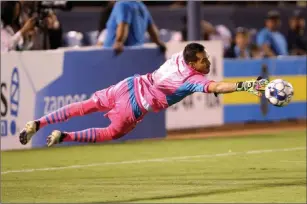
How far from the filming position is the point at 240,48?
2062cm

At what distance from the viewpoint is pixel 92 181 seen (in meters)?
12.5

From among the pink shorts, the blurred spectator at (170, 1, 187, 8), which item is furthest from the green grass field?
the blurred spectator at (170, 1, 187, 8)

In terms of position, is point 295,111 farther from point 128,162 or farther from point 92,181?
point 92,181

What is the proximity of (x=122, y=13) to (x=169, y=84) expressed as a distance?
5.30m

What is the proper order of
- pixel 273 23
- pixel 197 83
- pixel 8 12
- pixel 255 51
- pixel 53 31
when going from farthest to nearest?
pixel 273 23 → pixel 255 51 → pixel 53 31 → pixel 8 12 → pixel 197 83

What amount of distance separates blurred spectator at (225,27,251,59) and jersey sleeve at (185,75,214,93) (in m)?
9.14

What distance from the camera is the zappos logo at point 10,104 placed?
15.6 meters

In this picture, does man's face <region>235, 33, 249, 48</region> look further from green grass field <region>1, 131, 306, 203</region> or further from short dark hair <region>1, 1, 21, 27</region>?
short dark hair <region>1, 1, 21, 27</region>

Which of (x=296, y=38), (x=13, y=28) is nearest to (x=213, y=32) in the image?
(x=296, y=38)

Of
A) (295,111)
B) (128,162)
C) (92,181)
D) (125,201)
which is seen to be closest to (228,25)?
(295,111)

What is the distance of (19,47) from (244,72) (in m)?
4.96

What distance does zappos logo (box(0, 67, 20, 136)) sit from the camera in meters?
15.6

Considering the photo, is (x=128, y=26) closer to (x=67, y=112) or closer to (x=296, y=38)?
(x=67, y=112)

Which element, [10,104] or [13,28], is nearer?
[10,104]
